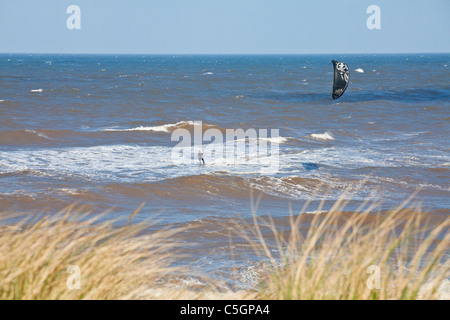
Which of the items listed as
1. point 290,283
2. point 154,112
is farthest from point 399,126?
point 290,283

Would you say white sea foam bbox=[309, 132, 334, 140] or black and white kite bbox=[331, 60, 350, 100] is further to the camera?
white sea foam bbox=[309, 132, 334, 140]

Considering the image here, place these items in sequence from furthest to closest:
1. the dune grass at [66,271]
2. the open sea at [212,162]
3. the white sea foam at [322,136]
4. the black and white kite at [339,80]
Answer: the white sea foam at [322,136] → the black and white kite at [339,80] → the open sea at [212,162] → the dune grass at [66,271]

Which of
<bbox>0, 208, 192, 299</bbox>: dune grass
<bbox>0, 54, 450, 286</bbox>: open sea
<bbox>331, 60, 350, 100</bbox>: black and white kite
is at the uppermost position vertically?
<bbox>331, 60, 350, 100</bbox>: black and white kite

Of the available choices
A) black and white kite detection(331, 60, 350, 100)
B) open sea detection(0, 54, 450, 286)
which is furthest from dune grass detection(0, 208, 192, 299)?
black and white kite detection(331, 60, 350, 100)

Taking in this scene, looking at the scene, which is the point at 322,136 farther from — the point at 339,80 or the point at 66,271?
the point at 66,271

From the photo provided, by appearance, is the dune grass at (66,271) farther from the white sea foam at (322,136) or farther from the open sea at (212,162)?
the white sea foam at (322,136)

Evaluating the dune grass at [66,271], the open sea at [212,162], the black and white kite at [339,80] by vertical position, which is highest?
the black and white kite at [339,80]

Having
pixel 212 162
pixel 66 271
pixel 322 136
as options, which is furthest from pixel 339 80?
pixel 66 271

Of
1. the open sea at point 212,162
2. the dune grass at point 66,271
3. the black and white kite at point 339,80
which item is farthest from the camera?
the black and white kite at point 339,80

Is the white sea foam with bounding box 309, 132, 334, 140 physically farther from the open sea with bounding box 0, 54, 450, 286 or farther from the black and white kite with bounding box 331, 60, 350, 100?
the black and white kite with bounding box 331, 60, 350, 100

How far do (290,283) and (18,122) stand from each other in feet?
86.2

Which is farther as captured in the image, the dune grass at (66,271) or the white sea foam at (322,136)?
the white sea foam at (322,136)

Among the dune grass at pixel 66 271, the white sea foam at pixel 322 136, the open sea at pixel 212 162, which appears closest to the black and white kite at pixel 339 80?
the open sea at pixel 212 162
